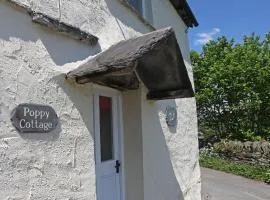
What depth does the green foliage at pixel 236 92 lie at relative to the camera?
1964cm

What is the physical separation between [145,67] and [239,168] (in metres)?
11.5

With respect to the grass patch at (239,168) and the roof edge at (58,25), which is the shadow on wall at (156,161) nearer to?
the roof edge at (58,25)

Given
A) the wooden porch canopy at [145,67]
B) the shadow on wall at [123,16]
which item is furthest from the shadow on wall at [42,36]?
the shadow on wall at [123,16]

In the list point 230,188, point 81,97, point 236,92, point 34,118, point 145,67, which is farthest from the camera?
point 236,92

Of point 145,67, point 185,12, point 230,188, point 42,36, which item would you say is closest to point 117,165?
point 145,67

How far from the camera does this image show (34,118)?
3799mm

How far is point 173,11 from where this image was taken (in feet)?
29.1

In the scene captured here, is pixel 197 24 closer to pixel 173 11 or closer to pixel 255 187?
pixel 173 11

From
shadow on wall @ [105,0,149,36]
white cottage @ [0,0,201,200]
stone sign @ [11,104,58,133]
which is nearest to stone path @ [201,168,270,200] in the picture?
white cottage @ [0,0,201,200]

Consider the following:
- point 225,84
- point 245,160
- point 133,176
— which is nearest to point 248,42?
point 225,84

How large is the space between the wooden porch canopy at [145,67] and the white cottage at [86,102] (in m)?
0.02

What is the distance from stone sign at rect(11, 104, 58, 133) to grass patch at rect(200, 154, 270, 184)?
35.9 ft

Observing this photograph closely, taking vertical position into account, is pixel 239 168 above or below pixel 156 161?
below

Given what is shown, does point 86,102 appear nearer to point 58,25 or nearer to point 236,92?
point 58,25
